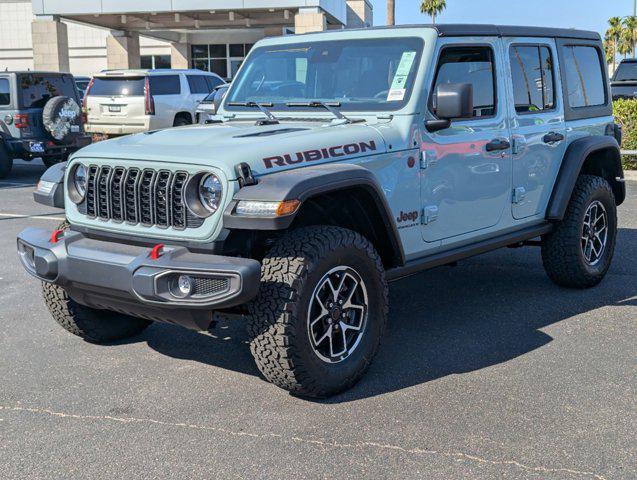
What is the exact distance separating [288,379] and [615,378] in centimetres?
185

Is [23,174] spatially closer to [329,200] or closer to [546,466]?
[329,200]

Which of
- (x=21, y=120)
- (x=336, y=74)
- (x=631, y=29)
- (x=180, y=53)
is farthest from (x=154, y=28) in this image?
(x=631, y=29)

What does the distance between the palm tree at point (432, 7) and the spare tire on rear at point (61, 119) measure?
5401cm

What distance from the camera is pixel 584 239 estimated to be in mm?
6305

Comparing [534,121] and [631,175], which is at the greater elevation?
[534,121]

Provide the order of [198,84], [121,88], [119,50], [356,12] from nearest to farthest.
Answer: [121,88] < [198,84] < [119,50] < [356,12]

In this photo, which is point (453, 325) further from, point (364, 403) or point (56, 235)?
point (56, 235)

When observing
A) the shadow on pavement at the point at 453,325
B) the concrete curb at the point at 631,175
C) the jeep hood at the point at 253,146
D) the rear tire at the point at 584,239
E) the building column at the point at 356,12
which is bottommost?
the shadow on pavement at the point at 453,325

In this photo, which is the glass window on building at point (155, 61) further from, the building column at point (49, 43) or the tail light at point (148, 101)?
the tail light at point (148, 101)

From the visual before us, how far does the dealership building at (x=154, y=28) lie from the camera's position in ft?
97.2

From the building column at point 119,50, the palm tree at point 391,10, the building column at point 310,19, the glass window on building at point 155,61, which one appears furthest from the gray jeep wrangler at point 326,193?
the glass window on building at point 155,61

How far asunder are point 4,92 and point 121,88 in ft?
11.7

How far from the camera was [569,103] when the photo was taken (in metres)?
6.14

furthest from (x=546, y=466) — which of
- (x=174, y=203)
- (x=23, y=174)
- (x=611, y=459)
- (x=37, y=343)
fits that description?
(x=23, y=174)
